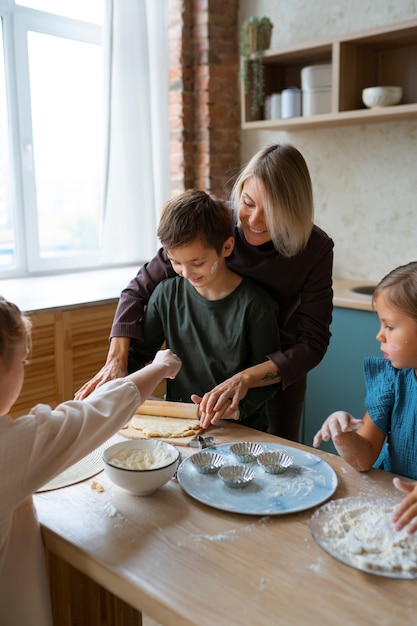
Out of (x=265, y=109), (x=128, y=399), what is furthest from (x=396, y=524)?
(x=265, y=109)

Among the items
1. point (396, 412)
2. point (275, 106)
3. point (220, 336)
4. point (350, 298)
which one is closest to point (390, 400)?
point (396, 412)

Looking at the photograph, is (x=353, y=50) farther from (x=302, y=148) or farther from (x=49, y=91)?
(x=49, y=91)

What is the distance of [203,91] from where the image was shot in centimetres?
336

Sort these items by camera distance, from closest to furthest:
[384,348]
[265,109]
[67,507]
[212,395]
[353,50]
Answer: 1. [67,507]
2. [384,348]
3. [212,395]
4. [353,50]
5. [265,109]

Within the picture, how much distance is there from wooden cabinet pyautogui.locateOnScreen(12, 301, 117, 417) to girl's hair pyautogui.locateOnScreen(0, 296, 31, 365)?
1.36m

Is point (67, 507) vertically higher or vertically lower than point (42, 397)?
higher

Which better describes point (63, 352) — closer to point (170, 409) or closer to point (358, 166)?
point (170, 409)

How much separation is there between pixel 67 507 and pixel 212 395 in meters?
0.46

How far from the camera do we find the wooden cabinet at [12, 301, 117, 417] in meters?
2.40

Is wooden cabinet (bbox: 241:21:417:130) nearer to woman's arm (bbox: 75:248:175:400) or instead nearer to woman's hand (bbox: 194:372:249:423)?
woman's arm (bbox: 75:248:175:400)

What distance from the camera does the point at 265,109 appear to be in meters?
3.20

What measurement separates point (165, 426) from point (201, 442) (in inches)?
4.7

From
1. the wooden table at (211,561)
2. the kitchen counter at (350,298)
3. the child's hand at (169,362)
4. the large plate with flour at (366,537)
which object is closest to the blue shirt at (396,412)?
the wooden table at (211,561)

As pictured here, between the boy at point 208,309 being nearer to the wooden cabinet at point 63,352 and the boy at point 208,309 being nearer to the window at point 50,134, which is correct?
the wooden cabinet at point 63,352
